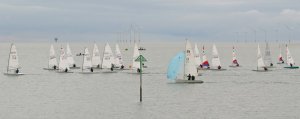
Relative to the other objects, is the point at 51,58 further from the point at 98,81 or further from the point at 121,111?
the point at 121,111

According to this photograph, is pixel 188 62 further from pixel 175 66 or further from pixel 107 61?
pixel 107 61

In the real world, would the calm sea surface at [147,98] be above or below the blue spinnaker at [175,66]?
below

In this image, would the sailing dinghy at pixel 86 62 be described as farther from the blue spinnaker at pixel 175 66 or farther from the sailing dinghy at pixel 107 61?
the blue spinnaker at pixel 175 66

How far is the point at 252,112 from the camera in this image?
68062 mm

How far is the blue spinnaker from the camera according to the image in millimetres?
98787

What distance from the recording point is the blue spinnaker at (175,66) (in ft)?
324

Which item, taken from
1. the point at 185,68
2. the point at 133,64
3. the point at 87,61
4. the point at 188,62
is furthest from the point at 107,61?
the point at 188,62

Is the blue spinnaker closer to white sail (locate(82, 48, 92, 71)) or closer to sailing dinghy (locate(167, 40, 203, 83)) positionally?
sailing dinghy (locate(167, 40, 203, 83))

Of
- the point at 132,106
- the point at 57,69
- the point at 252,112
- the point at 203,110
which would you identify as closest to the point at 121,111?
the point at 132,106

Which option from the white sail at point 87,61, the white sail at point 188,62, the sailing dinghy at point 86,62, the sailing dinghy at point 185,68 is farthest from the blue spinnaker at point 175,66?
the white sail at point 87,61

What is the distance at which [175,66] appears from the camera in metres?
98.8

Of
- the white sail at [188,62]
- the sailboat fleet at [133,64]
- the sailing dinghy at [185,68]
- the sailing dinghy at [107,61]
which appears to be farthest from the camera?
the sailing dinghy at [107,61]

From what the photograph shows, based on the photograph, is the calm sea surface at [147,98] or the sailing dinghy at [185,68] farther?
the sailing dinghy at [185,68]

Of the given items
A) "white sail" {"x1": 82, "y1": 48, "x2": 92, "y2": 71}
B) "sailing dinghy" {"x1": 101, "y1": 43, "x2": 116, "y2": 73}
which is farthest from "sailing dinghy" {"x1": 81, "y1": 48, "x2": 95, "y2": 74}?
"sailing dinghy" {"x1": 101, "y1": 43, "x2": 116, "y2": 73}
